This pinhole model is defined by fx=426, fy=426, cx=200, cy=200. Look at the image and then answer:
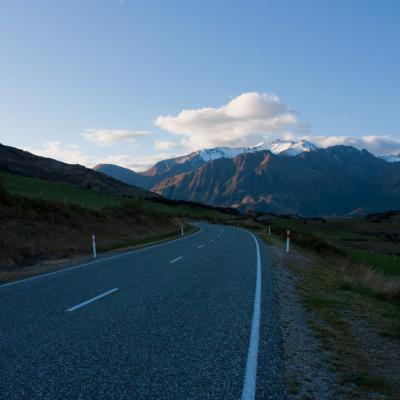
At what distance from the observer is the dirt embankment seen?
69.5 ft

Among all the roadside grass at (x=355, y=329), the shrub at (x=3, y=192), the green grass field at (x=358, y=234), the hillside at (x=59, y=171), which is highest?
the hillside at (x=59, y=171)

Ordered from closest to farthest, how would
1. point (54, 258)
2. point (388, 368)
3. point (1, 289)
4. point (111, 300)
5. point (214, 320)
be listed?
1. point (388, 368)
2. point (214, 320)
3. point (111, 300)
4. point (1, 289)
5. point (54, 258)

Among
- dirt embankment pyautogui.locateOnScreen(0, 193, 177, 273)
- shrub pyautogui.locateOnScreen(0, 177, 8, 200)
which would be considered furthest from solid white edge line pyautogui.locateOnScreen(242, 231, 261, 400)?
shrub pyautogui.locateOnScreen(0, 177, 8, 200)

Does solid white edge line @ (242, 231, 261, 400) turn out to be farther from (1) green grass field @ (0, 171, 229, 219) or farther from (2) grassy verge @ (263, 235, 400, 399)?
(1) green grass field @ (0, 171, 229, 219)

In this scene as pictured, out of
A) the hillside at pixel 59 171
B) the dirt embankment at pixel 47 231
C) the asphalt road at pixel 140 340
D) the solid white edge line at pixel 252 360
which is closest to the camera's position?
the solid white edge line at pixel 252 360

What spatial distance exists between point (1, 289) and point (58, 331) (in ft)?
19.4

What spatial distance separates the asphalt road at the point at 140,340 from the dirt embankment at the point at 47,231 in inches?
348

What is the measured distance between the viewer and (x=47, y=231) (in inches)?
1037

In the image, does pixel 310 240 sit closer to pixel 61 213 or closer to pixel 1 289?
pixel 61 213

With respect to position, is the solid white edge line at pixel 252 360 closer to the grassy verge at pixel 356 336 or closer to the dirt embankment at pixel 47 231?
the grassy verge at pixel 356 336

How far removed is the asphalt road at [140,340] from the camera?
4953 mm

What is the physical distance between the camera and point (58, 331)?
723 centimetres

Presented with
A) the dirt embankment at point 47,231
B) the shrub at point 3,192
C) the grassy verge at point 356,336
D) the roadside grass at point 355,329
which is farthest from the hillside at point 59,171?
the grassy verge at point 356,336

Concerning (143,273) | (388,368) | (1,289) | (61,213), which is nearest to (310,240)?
(61,213)
